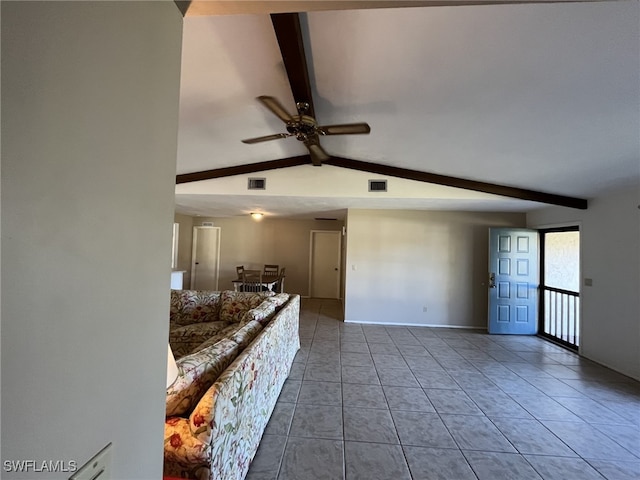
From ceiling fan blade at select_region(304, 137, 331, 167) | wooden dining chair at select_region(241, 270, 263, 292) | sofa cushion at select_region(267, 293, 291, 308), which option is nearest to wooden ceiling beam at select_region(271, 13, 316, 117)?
ceiling fan blade at select_region(304, 137, 331, 167)

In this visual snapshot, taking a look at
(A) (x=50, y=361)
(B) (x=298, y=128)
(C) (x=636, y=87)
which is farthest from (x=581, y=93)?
(A) (x=50, y=361)

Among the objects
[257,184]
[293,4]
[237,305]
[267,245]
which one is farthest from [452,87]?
[267,245]

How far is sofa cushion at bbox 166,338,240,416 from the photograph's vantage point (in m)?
1.50

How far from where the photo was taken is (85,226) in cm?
53

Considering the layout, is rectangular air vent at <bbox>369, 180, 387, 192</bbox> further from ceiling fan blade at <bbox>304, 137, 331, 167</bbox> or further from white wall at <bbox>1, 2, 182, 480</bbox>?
white wall at <bbox>1, 2, 182, 480</bbox>

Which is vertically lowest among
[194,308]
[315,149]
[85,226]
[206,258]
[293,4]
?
[194,308]

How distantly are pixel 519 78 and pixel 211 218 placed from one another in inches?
306

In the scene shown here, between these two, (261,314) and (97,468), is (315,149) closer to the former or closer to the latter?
(261,314)

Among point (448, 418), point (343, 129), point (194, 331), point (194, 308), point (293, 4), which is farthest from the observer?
point (194, 308)

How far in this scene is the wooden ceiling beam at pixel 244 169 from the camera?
14.5 feet

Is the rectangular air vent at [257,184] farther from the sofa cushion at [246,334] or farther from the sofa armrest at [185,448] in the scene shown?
the sofa armrest at [185,448]

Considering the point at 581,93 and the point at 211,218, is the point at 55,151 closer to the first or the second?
the point at 581,93

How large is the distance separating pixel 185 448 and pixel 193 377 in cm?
34

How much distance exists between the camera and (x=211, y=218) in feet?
27.4
